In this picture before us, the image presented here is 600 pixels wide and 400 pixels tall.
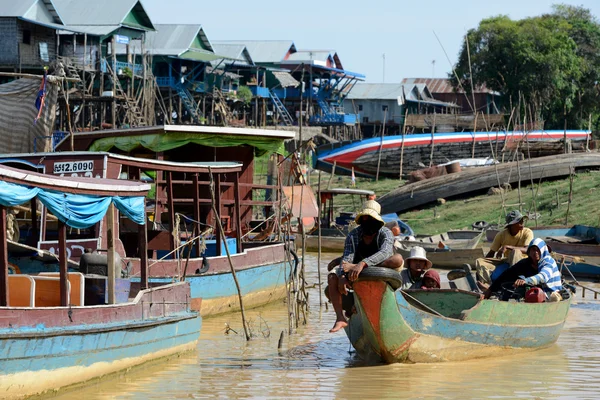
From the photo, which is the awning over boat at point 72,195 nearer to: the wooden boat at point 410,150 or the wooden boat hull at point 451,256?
the wooden boat hull at point 451,256

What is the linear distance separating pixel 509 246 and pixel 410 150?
24.3 meters

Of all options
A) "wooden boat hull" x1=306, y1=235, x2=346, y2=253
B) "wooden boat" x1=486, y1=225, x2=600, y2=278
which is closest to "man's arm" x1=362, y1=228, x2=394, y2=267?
"wooden boat" x1=486, y1=225, x2=600, y2=278

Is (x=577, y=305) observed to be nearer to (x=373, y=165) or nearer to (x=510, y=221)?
(x=510, y=221)

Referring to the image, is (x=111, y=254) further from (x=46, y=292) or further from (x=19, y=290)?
(x=19, y=290)

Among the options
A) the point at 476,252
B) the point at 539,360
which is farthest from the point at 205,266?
the point at 476,252

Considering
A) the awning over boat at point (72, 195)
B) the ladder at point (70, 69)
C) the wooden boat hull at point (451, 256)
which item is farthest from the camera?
the ladder at point (70, 69)

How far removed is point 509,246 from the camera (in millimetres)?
13680

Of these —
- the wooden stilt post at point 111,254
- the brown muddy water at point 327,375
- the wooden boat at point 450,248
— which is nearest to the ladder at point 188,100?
the wooden boat at point 450,248

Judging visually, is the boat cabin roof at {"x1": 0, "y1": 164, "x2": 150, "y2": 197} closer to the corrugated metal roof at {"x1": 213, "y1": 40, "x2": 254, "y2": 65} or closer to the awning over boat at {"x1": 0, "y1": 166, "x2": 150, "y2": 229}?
Answer: the awning over boat at {"x1": 0, "y1": 166, "x2": 150, "y2": 229}

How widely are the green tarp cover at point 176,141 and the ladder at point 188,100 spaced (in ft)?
81.7

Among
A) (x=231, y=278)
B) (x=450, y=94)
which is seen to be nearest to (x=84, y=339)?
(x=231, y=278)

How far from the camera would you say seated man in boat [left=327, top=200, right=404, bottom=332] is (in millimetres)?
9758

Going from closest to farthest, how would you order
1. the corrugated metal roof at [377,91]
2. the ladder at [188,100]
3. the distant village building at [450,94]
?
1. the ladder at [188,100]
2. the distant village building at [450,94]
3. the corrugated metal roof at [377,91]

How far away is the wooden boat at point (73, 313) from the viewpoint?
8.41 metres
